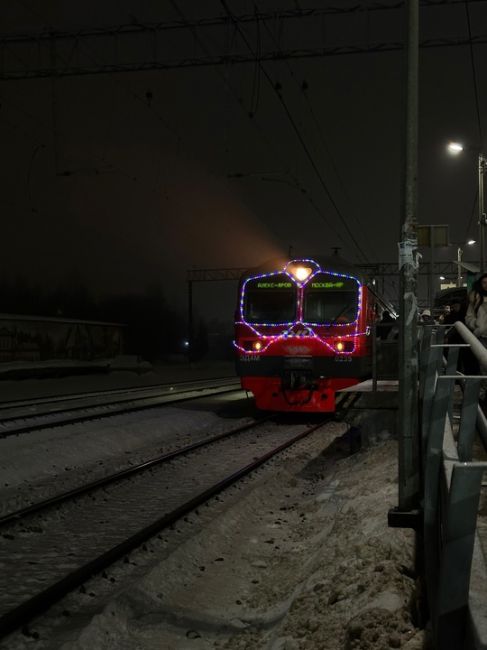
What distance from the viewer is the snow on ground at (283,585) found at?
11.7ft

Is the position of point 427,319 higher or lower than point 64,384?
higher

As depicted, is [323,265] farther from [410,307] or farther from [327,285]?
[410,307]

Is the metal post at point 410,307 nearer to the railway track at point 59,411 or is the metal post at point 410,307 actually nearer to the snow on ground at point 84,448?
the snow on ground at point 84,448

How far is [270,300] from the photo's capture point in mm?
14461

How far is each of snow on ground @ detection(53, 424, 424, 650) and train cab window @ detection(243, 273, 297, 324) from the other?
6.66 meters

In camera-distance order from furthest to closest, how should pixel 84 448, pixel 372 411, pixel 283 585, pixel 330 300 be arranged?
pixel 330 300 → pixel 84 448 → pixel 372 411 → pixel 283 585

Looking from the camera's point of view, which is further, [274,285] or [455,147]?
[455,147]

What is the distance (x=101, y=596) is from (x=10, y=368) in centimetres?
2816

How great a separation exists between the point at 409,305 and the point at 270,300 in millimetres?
9235

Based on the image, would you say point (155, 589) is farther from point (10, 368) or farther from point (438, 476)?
point (10, 368)

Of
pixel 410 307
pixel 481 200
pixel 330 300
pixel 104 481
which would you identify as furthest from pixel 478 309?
pixel 481 200

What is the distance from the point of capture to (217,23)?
12562 millimetres

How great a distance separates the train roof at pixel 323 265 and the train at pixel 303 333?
22 mm

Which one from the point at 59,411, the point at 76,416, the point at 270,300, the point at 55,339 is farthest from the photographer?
the point at 55,339
